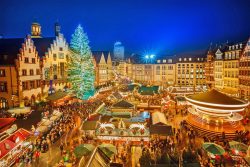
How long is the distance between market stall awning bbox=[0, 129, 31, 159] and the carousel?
20183mm

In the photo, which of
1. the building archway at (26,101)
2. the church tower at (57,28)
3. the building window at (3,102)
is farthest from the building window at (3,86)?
the church tower at (57,28)

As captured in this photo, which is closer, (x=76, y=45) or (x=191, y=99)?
(x=191, y=99)

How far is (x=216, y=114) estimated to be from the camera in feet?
91.9

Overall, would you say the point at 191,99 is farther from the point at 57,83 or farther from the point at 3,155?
the point at 57,83

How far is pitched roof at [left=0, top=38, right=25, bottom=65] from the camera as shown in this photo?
34.9 m

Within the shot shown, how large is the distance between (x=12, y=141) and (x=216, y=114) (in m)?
24.3

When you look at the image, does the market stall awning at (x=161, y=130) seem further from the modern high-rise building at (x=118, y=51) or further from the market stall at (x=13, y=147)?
the modern high-rise building at (x=118, y=51)

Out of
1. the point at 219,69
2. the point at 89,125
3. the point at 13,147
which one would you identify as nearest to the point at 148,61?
the point at 219,69

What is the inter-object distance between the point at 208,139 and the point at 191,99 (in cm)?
797

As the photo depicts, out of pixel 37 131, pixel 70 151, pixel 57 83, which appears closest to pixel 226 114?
pixel 70 151

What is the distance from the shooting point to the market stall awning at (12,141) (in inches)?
577

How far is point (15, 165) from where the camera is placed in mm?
17766

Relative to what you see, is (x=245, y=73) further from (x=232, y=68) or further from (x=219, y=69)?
(x=219, y=69)

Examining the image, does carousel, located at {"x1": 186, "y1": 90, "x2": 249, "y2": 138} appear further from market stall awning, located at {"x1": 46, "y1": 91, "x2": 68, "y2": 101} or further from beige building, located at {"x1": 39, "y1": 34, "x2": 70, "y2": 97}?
beige building, located at {"x1": 39, "y1": 34, "x2": 70, "y2": 97}
